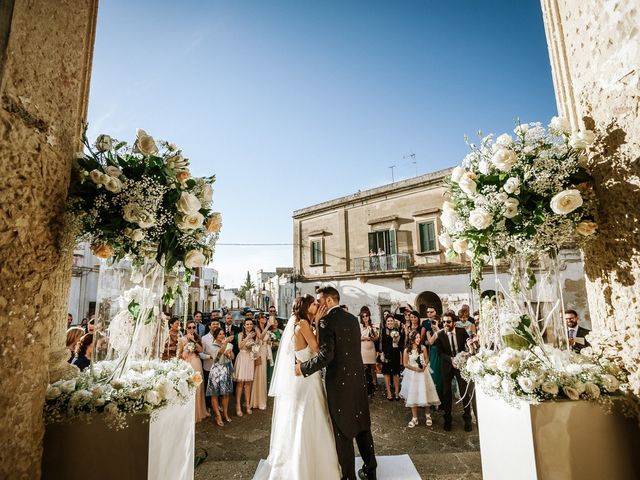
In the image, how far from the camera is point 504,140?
8.11 feet

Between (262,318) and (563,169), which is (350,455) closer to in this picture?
(563,169)

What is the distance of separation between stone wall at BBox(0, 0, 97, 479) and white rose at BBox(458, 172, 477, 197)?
2.66 m

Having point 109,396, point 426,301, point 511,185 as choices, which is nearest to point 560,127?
point 511,185

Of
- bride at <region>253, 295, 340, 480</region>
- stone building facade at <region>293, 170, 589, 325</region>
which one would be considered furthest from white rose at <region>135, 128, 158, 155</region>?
stone building facade at <region>293, 170, 589, 325</region>

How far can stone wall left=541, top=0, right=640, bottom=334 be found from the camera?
2.00 meters

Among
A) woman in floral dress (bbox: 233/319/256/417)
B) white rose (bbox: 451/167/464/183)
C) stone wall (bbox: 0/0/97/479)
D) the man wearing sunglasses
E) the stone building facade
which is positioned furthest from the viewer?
the stone building facade

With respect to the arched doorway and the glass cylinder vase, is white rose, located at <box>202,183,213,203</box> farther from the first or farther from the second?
the arched doorway

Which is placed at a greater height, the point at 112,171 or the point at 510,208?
the point at 112,171

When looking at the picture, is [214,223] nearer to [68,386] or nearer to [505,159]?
[68,386]

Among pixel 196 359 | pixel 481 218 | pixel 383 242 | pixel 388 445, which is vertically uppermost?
pixel 383 242

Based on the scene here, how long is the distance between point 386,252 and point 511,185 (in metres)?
15.1

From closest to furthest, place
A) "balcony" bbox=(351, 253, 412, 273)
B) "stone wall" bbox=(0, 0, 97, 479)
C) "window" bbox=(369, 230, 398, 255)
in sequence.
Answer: "stone wall" bbox=(0, 0, 97, 479), "balcony" bbox=(351, 253, 412, 273), "window" bbox=(369, 230, 398, 255)

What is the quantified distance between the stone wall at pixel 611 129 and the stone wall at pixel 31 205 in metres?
3.35

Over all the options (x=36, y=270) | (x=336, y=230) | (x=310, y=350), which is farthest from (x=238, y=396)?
(x=336, y=230)
